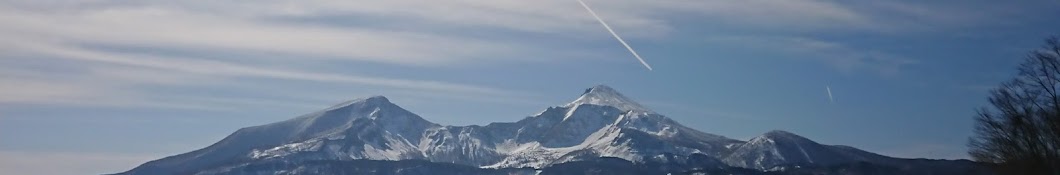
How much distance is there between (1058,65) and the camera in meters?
57.0

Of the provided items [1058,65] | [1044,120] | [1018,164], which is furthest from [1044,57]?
[1018,164]

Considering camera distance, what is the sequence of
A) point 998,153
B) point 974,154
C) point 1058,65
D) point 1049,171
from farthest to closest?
point 974,154
point 998,153
point 1049,171
point 1058,65

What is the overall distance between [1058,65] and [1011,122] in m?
7.19

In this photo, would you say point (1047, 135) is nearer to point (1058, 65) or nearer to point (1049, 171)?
point (1049, 171)

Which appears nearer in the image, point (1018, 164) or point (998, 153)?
point (1018, 164)

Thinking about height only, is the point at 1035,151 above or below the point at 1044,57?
below

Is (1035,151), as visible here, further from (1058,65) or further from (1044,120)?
(1058,65)

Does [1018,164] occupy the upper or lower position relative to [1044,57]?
lower

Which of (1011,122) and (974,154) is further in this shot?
(974,154)

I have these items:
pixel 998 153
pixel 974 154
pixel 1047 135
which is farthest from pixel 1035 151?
pixel 974 154

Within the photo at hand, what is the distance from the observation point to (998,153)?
6975cm

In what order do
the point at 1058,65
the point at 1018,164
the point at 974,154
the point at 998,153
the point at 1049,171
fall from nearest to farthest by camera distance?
1. the point at 1058,65
2. the point at 1049,171
3. the point at 1018,164
4. the point at 998,153
5. the point at 974,154

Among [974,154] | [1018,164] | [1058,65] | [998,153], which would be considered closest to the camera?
[1058,65]

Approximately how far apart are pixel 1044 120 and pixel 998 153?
9546 millimetres
